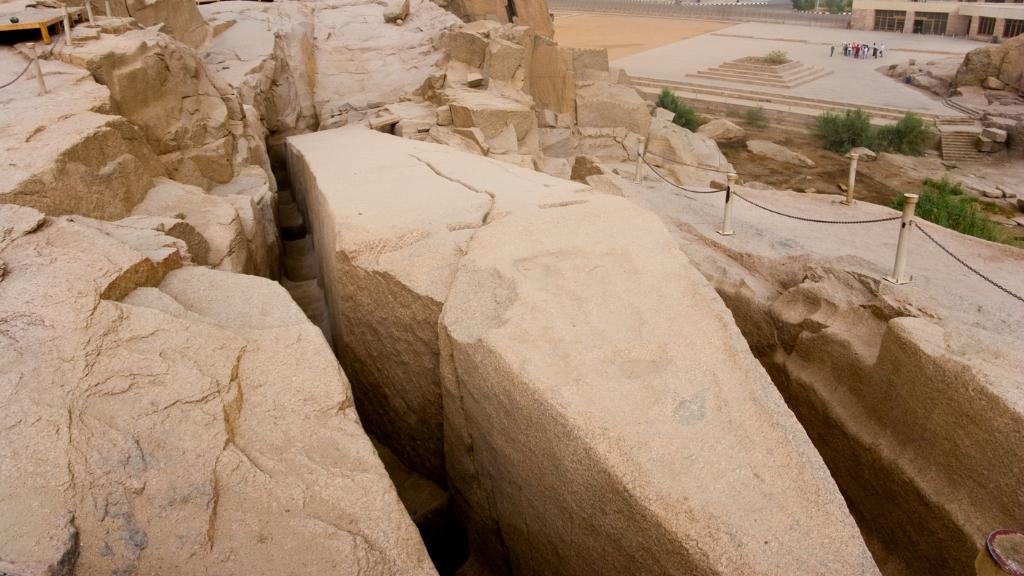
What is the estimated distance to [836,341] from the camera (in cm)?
321

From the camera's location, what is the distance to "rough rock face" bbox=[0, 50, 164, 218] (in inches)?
130

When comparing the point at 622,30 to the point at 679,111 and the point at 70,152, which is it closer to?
the point at 679,111

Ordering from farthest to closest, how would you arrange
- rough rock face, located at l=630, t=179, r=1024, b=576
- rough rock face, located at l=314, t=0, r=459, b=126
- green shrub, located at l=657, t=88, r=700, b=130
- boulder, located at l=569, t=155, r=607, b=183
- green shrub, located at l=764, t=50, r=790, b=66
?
green shrub, located at l=764, t=50, r=790, b=66 → green shrub, located at l=657, t=88, r=700, b=130 → rough rock face, located at l=314, t=0, r=459, b=126 → boulder, located at l=569, t=155, r=607, b=183 → rough rock face, located at l=630, t=179, r=1024, b=576

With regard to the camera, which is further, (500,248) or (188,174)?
(188,174)

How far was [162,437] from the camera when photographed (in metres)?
1.96

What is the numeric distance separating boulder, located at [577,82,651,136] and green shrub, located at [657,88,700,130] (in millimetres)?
3816

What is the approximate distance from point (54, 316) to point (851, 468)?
303cm

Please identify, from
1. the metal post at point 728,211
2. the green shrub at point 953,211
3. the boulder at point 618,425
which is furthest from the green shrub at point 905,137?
the boulder at point 618,425

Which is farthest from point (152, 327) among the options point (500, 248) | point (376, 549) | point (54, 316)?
point (500, 248)

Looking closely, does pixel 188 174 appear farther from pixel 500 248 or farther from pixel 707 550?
pixel 707 550

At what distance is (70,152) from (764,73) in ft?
63.3

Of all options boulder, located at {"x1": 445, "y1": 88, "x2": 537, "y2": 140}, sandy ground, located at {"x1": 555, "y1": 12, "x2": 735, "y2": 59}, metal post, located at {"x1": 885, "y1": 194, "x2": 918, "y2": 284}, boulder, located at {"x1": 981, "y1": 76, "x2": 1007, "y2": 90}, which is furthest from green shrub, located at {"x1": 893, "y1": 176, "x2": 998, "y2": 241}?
sandy ground, located at {"x1": 555, "y1": 12, "x2": 735, "y2": 59}

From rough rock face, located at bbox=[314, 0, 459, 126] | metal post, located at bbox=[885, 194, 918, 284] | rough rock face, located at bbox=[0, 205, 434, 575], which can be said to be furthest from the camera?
rough rock face, located at bbox=[314, 0, 459, 126]

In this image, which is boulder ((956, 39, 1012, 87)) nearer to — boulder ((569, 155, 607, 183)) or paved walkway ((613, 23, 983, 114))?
paved walkway ((613, 23, 983, 114))
